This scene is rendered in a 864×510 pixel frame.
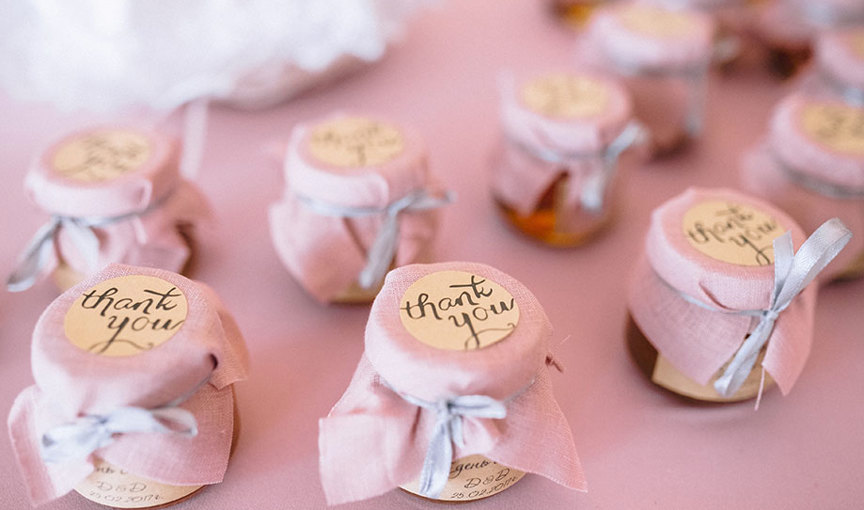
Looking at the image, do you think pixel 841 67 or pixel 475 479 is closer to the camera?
pixel 475 479

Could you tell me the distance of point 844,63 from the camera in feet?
2.90

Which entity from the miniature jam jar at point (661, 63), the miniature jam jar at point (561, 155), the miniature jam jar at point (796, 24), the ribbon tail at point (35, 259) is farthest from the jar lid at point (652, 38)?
the ribbon tail at point (35, 259)

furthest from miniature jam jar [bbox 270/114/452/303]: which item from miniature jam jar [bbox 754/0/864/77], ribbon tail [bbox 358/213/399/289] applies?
miniature jam jar [bbox 754/0/864/77]

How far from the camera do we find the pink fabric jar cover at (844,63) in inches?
34.5

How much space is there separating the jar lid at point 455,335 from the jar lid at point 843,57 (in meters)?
0.63

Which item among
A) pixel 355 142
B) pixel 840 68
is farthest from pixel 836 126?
pixel 355 142

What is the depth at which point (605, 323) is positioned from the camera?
2.34ft

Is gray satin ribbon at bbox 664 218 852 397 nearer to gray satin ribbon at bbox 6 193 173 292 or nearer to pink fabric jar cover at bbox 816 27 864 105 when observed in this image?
pink fabric jar cover at bbox 816 27 864 105

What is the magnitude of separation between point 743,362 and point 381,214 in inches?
13.7

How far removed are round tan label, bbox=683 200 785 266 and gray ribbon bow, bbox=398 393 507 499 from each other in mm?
242

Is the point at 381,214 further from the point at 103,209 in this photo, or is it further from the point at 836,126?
the point at 836,126

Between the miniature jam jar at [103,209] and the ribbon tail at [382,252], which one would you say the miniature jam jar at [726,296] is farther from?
the miniature jam jar at [103,209]

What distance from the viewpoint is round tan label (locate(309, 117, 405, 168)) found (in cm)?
67

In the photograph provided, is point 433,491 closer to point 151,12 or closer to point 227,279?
point 227,279
